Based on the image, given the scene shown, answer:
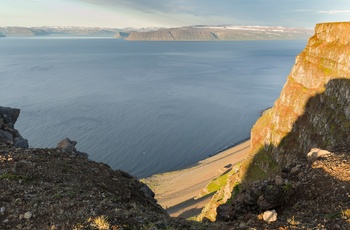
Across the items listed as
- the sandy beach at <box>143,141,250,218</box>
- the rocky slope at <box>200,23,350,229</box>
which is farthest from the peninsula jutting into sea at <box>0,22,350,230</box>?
the sandy beach at <box>143,141,250,218</box>

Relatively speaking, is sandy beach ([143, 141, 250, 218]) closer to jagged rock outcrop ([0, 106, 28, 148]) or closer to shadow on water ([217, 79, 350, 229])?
shadow on water ([217, 79, 350, 229])

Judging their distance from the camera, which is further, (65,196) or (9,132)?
(9,132)

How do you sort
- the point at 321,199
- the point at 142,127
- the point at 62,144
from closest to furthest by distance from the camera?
the point at 321,199, the point at 62,144, the point at 142,127

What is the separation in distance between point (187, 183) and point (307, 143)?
189ft

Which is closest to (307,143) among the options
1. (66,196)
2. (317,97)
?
(317,97)

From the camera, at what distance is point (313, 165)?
69.7 feet

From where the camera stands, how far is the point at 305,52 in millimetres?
77625

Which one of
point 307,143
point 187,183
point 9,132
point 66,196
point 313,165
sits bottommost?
point 187,183

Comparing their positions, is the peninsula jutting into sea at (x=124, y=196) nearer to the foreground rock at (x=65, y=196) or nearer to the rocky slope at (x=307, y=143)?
the foreground rock at (x=65, y=196)

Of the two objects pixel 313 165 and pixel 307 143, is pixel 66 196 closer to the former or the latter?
pixel 313 165

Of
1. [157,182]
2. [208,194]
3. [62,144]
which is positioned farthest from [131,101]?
[62,144]

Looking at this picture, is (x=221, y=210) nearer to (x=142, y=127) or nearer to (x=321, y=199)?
(x=321, y=199)

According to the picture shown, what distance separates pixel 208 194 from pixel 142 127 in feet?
205

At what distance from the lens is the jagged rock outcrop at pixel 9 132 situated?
1071 inches
